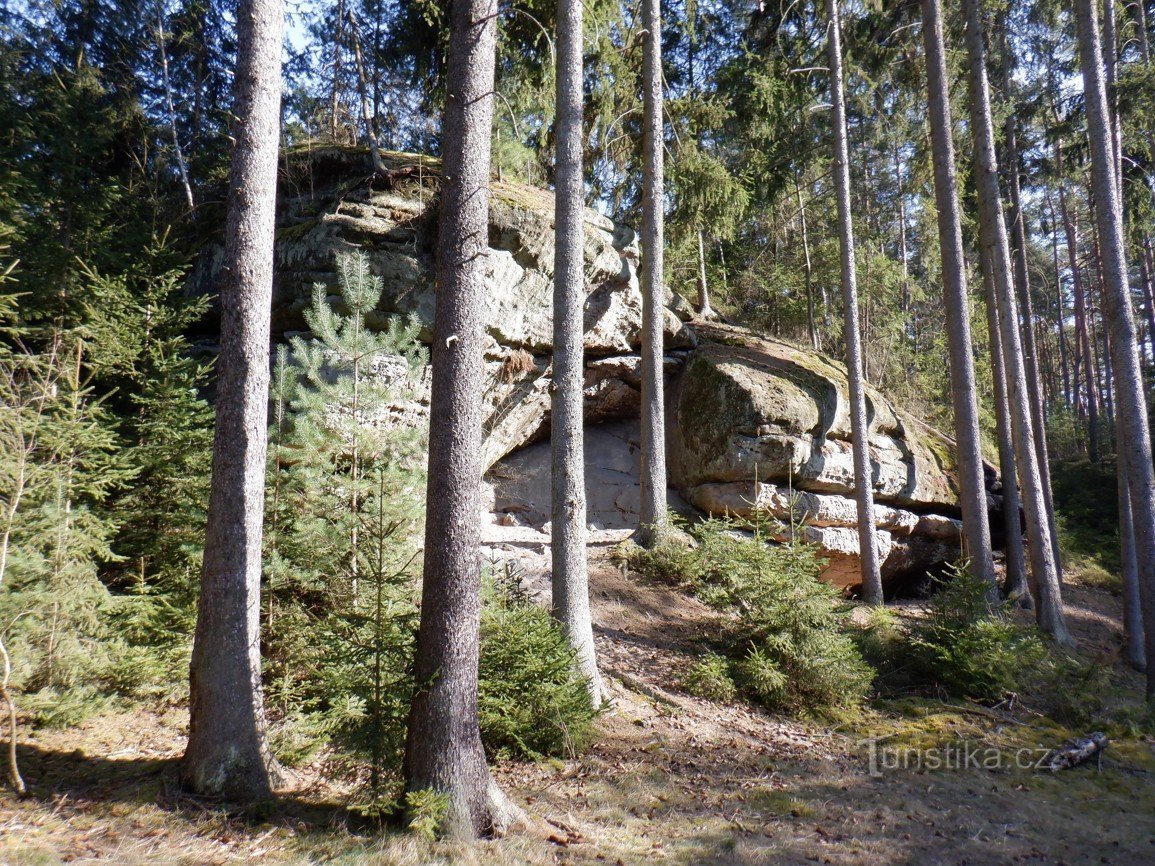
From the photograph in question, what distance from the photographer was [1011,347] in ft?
42.8

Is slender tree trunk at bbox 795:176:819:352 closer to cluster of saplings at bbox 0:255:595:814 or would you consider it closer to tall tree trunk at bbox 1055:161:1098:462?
tall tree trunk at bbox 1055:161:1098:462

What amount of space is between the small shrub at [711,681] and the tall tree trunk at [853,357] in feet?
17.0

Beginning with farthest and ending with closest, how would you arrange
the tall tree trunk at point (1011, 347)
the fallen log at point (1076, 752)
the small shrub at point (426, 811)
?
the tall tree trunk at point (1011, 347), the fallen log at point (1076, 752), the small shrub at point (426, 811)

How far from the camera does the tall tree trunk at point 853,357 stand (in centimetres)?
1223

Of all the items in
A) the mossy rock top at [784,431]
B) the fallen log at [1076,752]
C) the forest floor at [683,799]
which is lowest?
the fallen log at [1076,752]

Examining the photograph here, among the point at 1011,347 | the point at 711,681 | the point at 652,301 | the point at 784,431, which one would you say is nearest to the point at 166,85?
the point at 652,301

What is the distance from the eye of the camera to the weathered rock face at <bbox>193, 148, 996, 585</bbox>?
447 inches

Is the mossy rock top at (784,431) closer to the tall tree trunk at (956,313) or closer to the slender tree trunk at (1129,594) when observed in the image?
the tall tree trunk at (956,313)

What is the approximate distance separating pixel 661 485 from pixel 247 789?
7.79 m

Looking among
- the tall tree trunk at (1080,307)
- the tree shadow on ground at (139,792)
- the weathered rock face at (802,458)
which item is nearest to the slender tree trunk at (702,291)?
the weathered rock face at (802,458)

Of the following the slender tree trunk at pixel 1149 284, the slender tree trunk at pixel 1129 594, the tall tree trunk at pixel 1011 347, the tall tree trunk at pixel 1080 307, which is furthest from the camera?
the tall tree trunk at pixel 1080 307

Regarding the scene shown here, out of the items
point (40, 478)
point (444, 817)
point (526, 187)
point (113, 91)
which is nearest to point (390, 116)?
point (526, 187)

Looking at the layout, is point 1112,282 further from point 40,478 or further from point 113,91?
point 113,91

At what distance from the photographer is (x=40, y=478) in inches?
228
